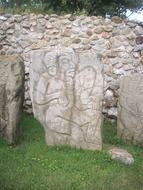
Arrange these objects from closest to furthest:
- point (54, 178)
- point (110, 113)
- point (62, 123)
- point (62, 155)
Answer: point (54, 178), point (62, 155), point (62, 123), point (110, 113)

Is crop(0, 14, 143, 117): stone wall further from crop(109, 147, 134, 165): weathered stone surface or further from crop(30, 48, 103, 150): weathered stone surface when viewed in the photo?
crop(109, 147, 134, 165): weathered stone surface

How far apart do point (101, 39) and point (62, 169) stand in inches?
162

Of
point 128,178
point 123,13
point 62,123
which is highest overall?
point 123,13

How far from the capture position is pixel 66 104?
6488 millimetres

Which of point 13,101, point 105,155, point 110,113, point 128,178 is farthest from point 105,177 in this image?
point 110,113

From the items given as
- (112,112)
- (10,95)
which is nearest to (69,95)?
(10,95)

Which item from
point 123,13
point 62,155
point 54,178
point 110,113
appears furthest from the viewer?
point 123,13

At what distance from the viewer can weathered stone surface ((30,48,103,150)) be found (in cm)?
643

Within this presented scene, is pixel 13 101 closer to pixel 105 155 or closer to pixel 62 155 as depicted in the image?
pixel 62 155

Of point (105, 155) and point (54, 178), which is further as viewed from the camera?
point (105, 155)

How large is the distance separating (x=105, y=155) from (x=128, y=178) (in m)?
0.67

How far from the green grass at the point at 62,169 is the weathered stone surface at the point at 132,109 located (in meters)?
0.35

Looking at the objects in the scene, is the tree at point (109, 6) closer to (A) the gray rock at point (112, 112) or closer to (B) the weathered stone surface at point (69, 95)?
(A) the gray rock at point (112, 112)

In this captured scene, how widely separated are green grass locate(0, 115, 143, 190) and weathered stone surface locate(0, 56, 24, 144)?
0.25 metres
